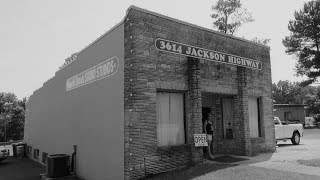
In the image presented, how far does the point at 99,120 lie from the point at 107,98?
3.54 feet

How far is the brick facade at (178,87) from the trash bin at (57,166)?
442 centimetres

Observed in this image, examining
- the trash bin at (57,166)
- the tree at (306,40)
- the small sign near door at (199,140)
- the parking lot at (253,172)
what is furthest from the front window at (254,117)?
the tree at (306,40)

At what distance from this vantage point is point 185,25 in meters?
10.6

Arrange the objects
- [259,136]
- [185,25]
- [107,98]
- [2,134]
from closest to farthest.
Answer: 1. [107,98]
2. [185,25]
3. [259,136]
4. [2,134]

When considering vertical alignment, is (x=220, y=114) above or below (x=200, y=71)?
below

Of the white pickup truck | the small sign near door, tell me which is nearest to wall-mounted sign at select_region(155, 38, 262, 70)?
the small sign near door

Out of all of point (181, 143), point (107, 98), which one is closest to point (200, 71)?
point (181, 143)

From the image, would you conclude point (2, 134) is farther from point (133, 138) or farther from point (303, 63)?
point (303, 63)

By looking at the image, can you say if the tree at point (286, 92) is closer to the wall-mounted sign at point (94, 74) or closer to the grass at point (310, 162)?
→ the grass at point (310, 162)

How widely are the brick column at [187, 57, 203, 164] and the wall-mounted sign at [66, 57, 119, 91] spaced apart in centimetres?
291

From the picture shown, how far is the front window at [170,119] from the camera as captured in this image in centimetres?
979

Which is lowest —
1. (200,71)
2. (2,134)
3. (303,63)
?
(2,134)

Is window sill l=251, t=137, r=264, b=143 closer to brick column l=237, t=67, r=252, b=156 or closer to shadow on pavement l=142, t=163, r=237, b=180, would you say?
brick column l=237, t=67, r=252, b=156

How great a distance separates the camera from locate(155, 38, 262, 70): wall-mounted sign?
31.8 feet
